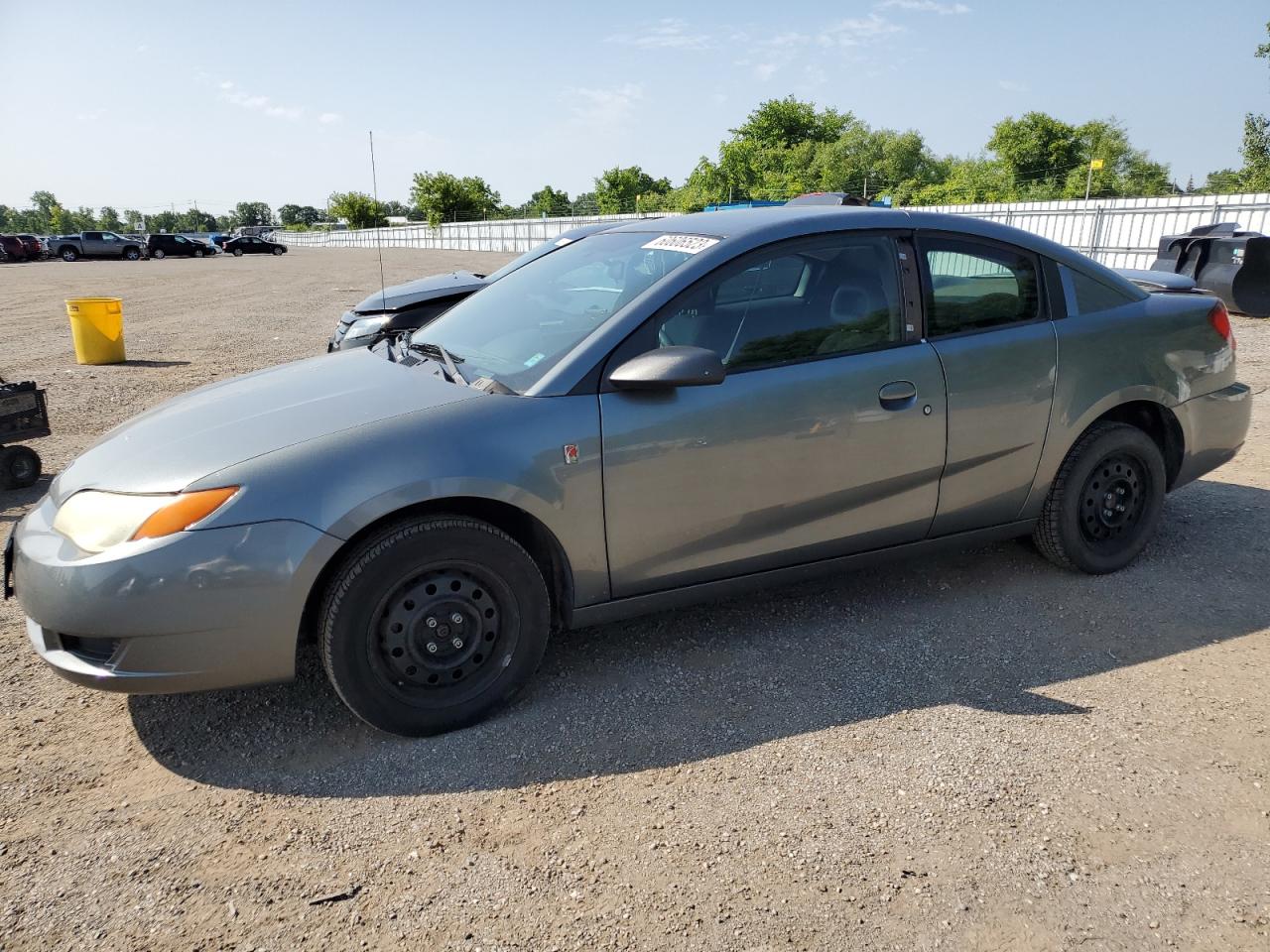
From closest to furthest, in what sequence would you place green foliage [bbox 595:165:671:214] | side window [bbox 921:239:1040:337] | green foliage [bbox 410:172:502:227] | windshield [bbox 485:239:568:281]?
Answer: side window [bbox 921:239:1040:337], windshield [bbox 485:239:568:281], green foliage [bbox 410:172:502:227], green foliage [bbox 595:165:671:214]

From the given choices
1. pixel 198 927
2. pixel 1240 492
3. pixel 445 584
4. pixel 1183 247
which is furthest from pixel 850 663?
pixel 1183 247

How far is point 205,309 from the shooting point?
17.6 m

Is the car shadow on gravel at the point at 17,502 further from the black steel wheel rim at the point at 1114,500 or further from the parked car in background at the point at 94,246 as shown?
the parked car in background at the point at 94,246

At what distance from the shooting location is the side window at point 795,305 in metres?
3.18

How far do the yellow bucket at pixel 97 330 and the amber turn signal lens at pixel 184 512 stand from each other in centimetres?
964

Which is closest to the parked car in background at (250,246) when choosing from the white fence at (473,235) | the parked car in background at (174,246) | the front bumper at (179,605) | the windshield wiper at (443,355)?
the parked car in background at (174,246)

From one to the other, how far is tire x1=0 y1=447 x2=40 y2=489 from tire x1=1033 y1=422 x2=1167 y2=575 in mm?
5975

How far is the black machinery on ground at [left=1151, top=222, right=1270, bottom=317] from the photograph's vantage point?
39.6ft

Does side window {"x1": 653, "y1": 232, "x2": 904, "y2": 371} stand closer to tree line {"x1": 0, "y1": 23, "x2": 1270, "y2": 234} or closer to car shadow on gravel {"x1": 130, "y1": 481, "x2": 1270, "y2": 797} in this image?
car shadow on gravel {"x1": 130, "y1": 481, "x2": 1270, "y2": 797}

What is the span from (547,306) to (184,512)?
159cm

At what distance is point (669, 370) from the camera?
9.46 feet

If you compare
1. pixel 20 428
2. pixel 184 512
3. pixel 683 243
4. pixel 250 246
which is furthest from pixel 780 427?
pixel 250 246

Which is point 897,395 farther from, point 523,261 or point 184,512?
point 523,261

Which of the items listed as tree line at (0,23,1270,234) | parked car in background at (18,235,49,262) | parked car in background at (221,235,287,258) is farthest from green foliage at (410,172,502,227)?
parked car in background at (18,235,49,262)
